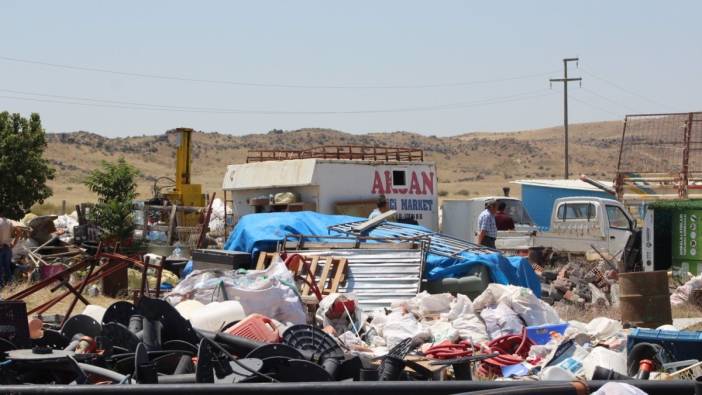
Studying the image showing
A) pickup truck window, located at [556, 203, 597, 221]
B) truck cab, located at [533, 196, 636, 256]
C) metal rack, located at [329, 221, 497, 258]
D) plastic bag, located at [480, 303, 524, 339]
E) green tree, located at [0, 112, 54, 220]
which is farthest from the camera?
green tree, located at [0, 112, 54, 220]

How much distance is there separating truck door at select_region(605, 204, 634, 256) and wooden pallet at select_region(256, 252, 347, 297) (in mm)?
8654

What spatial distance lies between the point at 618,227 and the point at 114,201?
1081cm

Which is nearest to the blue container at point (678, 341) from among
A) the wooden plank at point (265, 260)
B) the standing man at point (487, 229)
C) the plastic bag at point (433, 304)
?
the plastic bag at point (433, 304)

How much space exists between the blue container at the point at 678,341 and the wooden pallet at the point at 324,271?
5357 millimetres

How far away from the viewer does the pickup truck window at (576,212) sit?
2181 cm

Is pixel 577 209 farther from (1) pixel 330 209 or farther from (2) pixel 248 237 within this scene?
(2) pixel 248 237

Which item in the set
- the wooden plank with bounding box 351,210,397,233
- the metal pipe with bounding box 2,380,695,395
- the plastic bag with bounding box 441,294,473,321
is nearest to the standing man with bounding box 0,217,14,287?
the wooden plank with bounding box 351,210,397,233

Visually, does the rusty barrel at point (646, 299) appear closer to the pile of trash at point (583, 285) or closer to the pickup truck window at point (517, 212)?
the pile of trash at point (583, 285)

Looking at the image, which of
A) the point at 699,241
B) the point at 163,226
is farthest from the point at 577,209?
the point at 163,226

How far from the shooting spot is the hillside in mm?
94375

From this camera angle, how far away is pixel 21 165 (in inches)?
1166

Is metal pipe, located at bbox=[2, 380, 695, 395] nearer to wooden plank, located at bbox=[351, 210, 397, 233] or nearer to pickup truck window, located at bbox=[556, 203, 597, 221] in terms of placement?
wooden plank, located at bbox=[351, 210, 397, 233]

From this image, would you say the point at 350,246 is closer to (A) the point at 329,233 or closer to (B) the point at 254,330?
(A) the point at 329,233

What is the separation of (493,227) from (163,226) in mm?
9464
